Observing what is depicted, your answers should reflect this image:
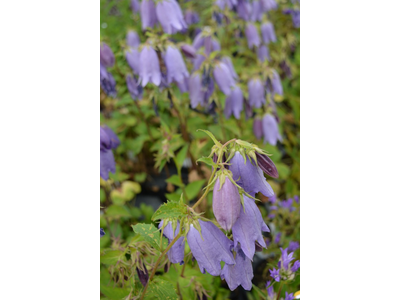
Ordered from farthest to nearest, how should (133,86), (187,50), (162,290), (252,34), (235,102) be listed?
(252,34) → (235,102) → (133,86) → (187,50) → (162,290)

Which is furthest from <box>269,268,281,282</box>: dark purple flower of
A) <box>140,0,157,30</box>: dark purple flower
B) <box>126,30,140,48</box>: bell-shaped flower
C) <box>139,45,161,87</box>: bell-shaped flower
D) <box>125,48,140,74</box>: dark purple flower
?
<box>126,30,140,48</box>: bell-shaped flower

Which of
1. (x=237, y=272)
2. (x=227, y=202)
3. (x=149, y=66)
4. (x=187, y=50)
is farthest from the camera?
(x=187, y=50)

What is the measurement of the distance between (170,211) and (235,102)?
4.52ft

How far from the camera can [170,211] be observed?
88 centimetres

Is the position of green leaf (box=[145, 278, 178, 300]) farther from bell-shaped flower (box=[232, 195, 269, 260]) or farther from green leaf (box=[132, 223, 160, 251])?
bell-shaped flower (box=[232, 195, 269, 260])

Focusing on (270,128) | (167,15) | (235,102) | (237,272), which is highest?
(167,15)

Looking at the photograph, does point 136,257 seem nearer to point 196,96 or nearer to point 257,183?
point 257,183

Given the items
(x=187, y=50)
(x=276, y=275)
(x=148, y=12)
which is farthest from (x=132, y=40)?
(x=276, y=275)

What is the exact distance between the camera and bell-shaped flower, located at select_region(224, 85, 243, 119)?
2.13m

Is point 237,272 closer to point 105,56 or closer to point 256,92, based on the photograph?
point 105,56

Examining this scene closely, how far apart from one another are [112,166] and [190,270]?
54 cm

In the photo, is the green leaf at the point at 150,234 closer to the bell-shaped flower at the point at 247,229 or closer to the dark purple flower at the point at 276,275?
the bell-shaped flower at the point at 247,229

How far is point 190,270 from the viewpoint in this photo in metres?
1.38
